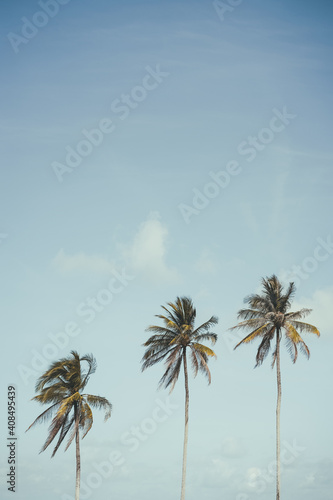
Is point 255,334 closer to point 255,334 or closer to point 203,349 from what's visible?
point 255,334

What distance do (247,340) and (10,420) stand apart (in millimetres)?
21447

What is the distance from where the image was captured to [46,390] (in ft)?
212

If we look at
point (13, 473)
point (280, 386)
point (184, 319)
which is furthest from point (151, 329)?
point (13, 473)

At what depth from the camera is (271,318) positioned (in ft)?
212

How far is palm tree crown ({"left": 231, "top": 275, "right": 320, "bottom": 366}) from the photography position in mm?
64250

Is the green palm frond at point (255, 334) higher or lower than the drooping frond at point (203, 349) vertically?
higher

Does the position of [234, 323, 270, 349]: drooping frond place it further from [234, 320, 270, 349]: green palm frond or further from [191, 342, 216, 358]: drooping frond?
[191, 342, 216, 358]: drooping frond

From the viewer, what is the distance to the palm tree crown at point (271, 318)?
64250 mm

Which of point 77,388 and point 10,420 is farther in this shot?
point 77,388

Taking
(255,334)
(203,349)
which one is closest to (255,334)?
(255,334)

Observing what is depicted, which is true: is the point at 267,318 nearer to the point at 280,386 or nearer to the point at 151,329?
the point at 280,386

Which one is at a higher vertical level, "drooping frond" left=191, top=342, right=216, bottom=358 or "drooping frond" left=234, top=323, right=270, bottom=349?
"drooping frond" left=234, top=323, right=270, bottom=349

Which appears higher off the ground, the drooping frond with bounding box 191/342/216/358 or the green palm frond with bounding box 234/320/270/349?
the green palm frond with bounding box 234/320/270/349

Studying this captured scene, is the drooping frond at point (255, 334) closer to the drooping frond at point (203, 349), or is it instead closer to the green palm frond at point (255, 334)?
the green palm frond at point (255, 334)
